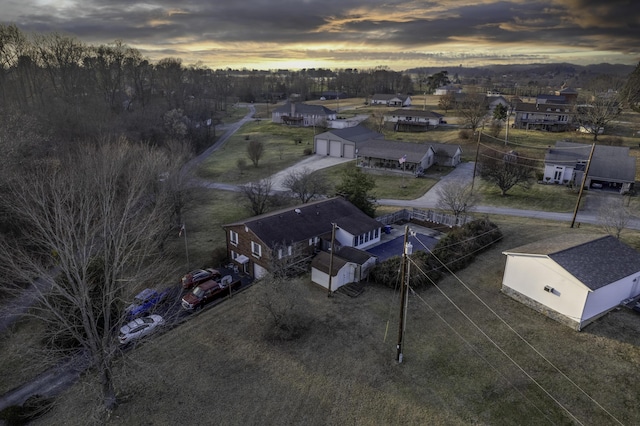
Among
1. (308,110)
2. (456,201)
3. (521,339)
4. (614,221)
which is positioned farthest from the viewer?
(308,110)

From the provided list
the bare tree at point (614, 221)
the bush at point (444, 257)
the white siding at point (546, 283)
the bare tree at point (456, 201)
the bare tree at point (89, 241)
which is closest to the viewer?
the bare tree at point (89, 241)

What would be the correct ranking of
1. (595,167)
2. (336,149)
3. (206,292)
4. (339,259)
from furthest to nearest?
(336,149), (595,167), (339,259), (206,292)

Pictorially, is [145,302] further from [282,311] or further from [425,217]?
[425,217]

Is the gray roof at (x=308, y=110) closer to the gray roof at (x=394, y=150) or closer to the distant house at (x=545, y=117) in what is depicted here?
the gray roof at (x=394, y=150)

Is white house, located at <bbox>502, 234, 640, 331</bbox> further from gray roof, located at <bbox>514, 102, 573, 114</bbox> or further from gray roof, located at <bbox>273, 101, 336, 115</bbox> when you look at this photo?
gray roof, located at <bbox>273, 101, 336, 115</bbox>

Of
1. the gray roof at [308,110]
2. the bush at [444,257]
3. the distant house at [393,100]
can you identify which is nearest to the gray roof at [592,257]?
the bush at [444,257]

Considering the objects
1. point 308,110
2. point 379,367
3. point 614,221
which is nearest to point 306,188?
point 379,367
